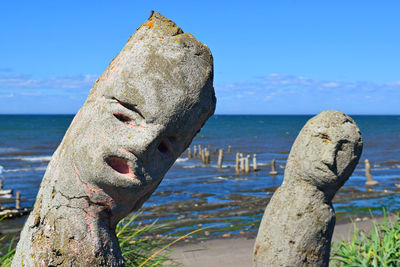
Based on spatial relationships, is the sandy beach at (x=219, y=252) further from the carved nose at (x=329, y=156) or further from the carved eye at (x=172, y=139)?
the carved eye at (x=172, y=139)

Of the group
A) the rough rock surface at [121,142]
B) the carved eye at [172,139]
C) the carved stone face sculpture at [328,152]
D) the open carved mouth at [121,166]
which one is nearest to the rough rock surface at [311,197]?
the carved stone face sculpture at [328,152]

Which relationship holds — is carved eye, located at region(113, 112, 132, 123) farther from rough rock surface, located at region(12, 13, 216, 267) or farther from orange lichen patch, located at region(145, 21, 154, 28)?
orange lichen patch, located at region(145, 21, 154, 28)

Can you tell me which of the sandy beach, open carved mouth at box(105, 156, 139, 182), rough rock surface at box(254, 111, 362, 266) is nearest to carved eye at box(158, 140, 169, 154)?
open carved mouth at box(105, 156, 139, 182)

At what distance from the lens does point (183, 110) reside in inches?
106

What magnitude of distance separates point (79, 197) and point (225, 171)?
101 feet

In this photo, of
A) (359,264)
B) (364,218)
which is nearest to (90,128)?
(359,264)

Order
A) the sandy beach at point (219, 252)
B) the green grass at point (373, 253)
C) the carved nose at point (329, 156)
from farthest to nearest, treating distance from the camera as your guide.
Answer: the sandy beach at point (219, 252) < the green grass at point (373, 253) < the carved nose at point (329, 156)

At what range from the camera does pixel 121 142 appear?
2.67m

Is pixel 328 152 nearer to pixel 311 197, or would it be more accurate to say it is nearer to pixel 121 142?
pixel 311 197

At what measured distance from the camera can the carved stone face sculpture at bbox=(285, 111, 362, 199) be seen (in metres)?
5.82

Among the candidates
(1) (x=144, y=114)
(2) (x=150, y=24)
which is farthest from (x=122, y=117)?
(2) (x=150, y=24)

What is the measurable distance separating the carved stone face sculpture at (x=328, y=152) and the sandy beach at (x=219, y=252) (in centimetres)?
617

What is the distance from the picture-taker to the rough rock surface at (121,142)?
2662 mm

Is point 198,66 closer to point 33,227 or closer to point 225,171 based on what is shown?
point 33,227
